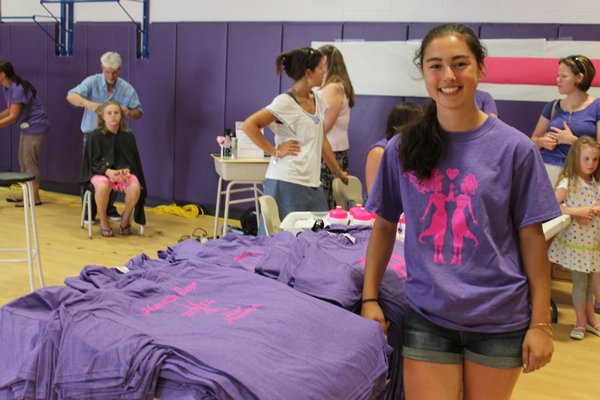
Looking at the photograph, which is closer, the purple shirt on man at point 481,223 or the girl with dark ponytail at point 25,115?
the purple shirt on man at point 481,223

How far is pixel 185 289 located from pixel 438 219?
0.83 metres

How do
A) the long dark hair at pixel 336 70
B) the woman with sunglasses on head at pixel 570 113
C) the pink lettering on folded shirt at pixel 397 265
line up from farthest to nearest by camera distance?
1. the long dark hair at pixel 336 70
2. the woman with sunglasses on head at pixel 570 113
3. the pink lettering on folded shirt at pixel 397 265

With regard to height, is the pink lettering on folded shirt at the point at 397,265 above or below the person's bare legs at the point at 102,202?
above

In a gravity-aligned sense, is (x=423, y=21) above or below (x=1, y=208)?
above

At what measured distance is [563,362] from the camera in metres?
3.57

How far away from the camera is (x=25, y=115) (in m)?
6.80

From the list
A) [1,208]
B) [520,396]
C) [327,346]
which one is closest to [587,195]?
[520,396]

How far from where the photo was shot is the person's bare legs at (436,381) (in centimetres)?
157

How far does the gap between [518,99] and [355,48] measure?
4.59 ft

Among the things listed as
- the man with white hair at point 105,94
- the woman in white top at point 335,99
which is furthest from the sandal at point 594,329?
the man with white hair at point 105,94

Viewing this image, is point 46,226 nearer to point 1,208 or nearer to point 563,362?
point 1,208

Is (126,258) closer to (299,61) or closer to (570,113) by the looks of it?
(299,61)

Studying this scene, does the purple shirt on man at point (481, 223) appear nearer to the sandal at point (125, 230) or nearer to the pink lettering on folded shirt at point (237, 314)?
the pink lettering on folded shirt at point (237, 314)

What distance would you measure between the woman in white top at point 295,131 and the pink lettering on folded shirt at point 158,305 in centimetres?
169
